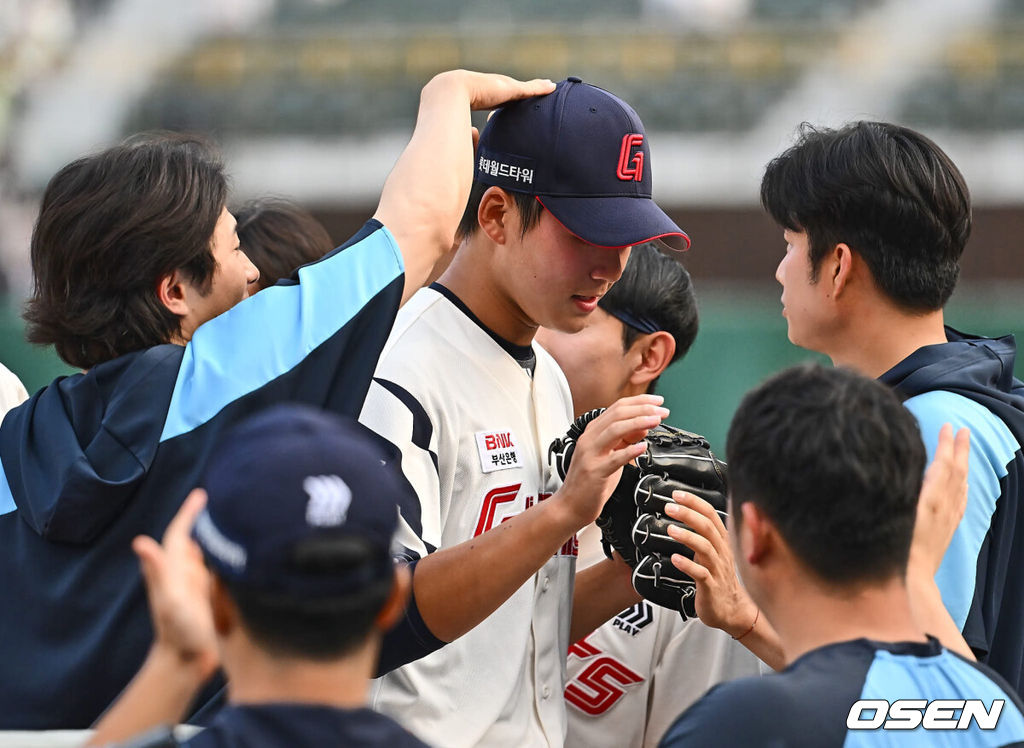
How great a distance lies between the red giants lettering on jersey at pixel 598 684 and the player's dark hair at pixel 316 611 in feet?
5.61

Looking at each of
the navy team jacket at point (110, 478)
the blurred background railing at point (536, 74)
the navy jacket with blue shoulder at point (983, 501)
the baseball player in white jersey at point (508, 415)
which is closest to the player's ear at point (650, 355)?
the baseball player in white jersey at point (508, 415)

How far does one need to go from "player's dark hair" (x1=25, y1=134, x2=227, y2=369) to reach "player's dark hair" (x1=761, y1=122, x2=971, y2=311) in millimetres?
1232

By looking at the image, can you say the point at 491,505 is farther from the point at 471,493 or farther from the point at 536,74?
the point at 536,74

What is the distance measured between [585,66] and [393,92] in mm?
2027

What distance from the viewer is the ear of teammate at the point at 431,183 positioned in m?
2.21

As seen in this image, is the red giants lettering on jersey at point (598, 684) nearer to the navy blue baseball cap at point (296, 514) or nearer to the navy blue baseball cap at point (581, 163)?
the navy blue baseball cap at point (581, 163)

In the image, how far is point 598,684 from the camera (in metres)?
3.06

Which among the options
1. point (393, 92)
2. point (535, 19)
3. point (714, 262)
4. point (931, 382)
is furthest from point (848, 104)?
point (931, 382)

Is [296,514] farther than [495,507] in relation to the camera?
No

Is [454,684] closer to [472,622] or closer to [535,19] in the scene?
[472,622]

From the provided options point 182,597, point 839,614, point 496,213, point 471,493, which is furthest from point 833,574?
point 496,213

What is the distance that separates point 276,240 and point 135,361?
1499 mm

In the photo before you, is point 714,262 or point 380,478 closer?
point 380,478

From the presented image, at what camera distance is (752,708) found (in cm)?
155
